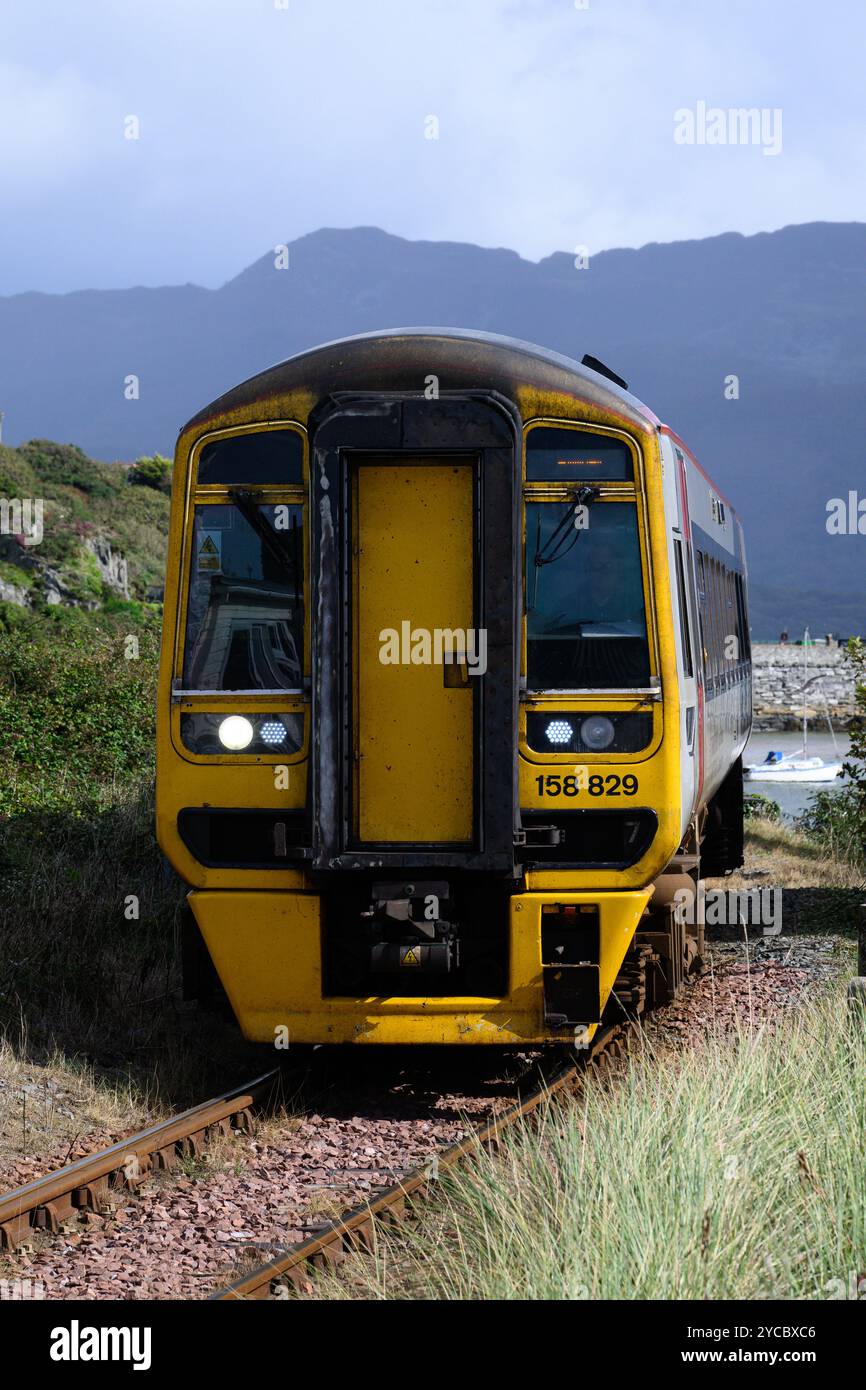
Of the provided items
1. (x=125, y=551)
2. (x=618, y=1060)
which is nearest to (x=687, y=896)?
(x=618, y=1060)

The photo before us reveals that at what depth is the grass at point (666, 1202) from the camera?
451 cm

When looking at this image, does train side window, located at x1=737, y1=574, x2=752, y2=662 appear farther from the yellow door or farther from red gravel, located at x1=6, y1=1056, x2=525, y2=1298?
red gravel, located at x1=6, y1=1056, x2=525, y2=1298

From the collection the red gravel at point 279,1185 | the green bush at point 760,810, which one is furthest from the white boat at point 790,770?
the red gravel at point 279,1185

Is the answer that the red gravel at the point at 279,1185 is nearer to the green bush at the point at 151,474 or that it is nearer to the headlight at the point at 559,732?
the headlight at the point at 559,732

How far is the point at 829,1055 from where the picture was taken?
22.5 ft

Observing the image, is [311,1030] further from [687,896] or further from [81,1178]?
Result: [687,896]

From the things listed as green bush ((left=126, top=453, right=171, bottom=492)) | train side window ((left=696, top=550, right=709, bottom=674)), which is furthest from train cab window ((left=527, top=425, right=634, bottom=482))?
green bush ((left=126, top=453, right=171, bottom=492))

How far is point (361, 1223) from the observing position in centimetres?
562

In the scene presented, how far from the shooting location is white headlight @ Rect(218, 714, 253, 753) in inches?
293

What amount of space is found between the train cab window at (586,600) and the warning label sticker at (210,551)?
1524mm

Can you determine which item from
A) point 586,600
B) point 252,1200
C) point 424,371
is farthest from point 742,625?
point 252,1200

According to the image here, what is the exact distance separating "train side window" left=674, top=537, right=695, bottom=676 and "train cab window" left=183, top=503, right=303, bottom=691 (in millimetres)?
2004

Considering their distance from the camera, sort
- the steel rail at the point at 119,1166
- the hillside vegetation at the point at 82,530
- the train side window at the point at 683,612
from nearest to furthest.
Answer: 1. the steel rail at the point at 119,1166
2. the train side window at the point at 683,612
3. the hillside vegetation at the point at 82,530
